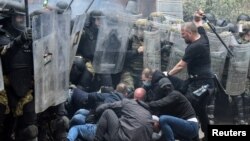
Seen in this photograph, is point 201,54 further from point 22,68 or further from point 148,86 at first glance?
point 22,68

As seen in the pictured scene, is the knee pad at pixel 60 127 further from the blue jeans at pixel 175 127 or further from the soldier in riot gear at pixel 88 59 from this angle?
the soldier in riot gear at pixel 88 59

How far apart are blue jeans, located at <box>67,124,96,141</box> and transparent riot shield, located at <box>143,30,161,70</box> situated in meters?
2.10

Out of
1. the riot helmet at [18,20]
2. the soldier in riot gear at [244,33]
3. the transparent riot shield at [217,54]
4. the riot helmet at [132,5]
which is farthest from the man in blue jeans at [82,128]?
the riot helmet at [132,5]

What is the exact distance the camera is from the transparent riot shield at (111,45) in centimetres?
816

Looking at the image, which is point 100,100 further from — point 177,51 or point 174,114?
point 177,51

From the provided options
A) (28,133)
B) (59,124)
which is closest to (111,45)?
(59,124)

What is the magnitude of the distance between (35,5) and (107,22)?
1653 millimetres

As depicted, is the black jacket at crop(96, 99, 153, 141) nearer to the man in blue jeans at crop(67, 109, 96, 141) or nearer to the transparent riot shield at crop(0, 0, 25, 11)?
the man in blue jeans at crop(67, 109, 96, 141)

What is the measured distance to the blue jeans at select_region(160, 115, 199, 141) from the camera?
21.5 ft

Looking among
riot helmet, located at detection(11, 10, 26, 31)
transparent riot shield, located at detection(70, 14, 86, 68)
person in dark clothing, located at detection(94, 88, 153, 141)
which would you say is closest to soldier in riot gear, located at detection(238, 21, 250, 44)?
transparent riot shield, located at detection(70, 14, 86, 68)

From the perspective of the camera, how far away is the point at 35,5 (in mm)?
9203

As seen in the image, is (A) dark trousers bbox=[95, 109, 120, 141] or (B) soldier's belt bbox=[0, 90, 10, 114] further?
(A) dark trousers bbox=[95, 109, 120, 141]

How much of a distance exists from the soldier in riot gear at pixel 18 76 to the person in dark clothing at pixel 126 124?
0.87m

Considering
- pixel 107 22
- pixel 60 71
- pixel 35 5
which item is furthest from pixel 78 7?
pixel 60 71
